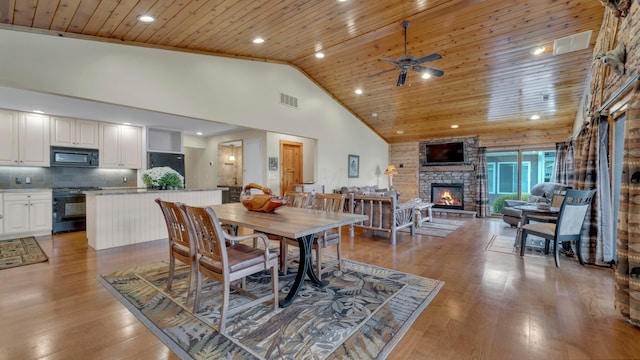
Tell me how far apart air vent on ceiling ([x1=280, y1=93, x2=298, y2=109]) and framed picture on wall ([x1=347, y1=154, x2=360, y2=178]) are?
2532 mm

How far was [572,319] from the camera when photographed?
2.17 meters

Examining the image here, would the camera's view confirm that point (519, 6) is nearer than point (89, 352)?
No

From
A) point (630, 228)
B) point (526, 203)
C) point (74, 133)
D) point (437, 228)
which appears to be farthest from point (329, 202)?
point (74, 133)

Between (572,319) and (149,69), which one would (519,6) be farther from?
(149,69)

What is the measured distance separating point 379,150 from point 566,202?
645cm

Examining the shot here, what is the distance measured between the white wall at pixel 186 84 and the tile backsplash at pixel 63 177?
9.04 ft

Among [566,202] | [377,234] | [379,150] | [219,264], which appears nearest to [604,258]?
[566,202]

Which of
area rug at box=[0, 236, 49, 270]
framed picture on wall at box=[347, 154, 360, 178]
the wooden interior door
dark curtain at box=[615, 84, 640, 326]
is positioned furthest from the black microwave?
dark curtain at box=[615, 84, 640, 326]

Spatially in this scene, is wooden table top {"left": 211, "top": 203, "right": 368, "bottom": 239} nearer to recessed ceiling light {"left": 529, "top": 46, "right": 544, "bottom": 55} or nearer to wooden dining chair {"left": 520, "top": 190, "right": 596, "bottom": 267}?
wooden dining chair {"left": 520, "top": 190, "right": 596, "bottom": 267}

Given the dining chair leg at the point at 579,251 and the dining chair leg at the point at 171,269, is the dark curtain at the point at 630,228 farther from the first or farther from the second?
the dining chair leg at the point at 171,269

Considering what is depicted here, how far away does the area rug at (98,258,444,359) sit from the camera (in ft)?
5.93

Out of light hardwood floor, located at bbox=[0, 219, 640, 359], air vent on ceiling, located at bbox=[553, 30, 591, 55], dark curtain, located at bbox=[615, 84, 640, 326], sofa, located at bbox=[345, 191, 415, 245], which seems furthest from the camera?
sofa, located at bbox=[345, 191, 415, 245]

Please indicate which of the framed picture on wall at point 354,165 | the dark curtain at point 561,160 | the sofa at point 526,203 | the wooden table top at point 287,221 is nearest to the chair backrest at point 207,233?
the wooden table top at point 287,221

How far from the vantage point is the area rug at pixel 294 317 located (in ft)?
5.93
